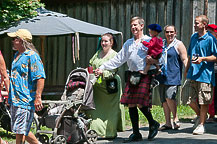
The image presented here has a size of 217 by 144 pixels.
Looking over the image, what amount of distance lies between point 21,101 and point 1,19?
17.1 feet

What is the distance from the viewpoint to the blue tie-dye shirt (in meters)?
5.44

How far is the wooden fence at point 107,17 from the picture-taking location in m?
11.0

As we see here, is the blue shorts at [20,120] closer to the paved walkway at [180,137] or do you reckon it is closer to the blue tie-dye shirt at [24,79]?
the blue tie-dye shirt at [24,79]

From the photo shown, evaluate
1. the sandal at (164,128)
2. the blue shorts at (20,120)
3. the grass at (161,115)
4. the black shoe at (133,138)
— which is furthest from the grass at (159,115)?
the blue shorts at (20,120)

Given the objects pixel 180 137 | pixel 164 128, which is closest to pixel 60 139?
pixel 180 137

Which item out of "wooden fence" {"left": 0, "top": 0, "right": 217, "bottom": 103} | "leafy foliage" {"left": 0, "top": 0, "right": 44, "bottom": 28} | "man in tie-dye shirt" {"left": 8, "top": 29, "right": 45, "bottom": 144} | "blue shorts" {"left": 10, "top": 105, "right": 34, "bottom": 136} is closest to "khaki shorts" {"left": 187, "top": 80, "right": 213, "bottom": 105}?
"man in tie-dye shirt" {"left": 8, "top": 29, "right": 45, "bottom": 144}

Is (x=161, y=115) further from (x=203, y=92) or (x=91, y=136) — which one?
(x=91, y=136)

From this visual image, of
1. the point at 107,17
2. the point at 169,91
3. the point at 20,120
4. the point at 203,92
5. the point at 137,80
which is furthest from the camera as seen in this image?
the point at 107,17

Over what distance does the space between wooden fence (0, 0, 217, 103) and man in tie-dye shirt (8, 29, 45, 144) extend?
5375mm

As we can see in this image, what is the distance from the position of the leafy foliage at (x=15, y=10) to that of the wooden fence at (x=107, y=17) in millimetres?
596

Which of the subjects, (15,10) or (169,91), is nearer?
(169,91)

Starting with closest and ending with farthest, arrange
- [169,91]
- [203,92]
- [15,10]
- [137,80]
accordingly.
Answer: [137,80] → [203,92] → [169,91] → [15,10]

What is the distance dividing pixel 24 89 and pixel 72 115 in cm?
141

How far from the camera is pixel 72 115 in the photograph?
668cm
